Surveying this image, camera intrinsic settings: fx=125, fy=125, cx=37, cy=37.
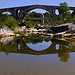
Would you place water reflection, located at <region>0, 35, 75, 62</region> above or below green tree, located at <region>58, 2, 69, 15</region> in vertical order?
below

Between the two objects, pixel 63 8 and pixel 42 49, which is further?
pixel 63 8

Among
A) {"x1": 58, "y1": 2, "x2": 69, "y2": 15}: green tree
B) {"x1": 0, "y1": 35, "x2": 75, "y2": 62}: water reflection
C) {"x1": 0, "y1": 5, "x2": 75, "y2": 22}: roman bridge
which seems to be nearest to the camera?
{"x1": 0, "y1": 35, "x2": 75, "y2": 62}: water reflection

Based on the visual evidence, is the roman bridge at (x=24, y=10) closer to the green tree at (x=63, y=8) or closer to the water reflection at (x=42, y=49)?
the green tree at (x=63, y=8)

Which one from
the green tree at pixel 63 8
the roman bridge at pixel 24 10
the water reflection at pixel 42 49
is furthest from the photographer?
the roman bridge at pixel 24 10

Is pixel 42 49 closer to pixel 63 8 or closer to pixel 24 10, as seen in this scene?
pixel 63 8

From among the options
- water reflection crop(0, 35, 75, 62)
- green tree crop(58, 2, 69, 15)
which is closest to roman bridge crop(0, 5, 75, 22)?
green tree crop(58, 2, 69, 15)

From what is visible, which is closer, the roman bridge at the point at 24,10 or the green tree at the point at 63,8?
the green tree at the point at 63,8

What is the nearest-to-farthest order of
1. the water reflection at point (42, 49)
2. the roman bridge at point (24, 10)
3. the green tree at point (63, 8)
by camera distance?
the water reflection at point (42, 49) < the green tree at point (63, 8) < the roman bridge at point (24, 10)

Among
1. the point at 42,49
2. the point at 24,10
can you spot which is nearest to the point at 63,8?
the point at 24,10

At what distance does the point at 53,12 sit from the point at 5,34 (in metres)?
28.1

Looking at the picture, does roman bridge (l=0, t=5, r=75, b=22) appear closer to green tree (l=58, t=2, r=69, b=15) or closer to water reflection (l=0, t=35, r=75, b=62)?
green tree (l=58, t=2, r=69, b=15)

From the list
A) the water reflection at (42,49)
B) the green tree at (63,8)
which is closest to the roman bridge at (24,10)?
the green tree at (63,8)

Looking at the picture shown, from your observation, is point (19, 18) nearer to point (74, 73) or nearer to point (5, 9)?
point (5, 9)

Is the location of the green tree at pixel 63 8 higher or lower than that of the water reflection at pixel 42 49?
higher
